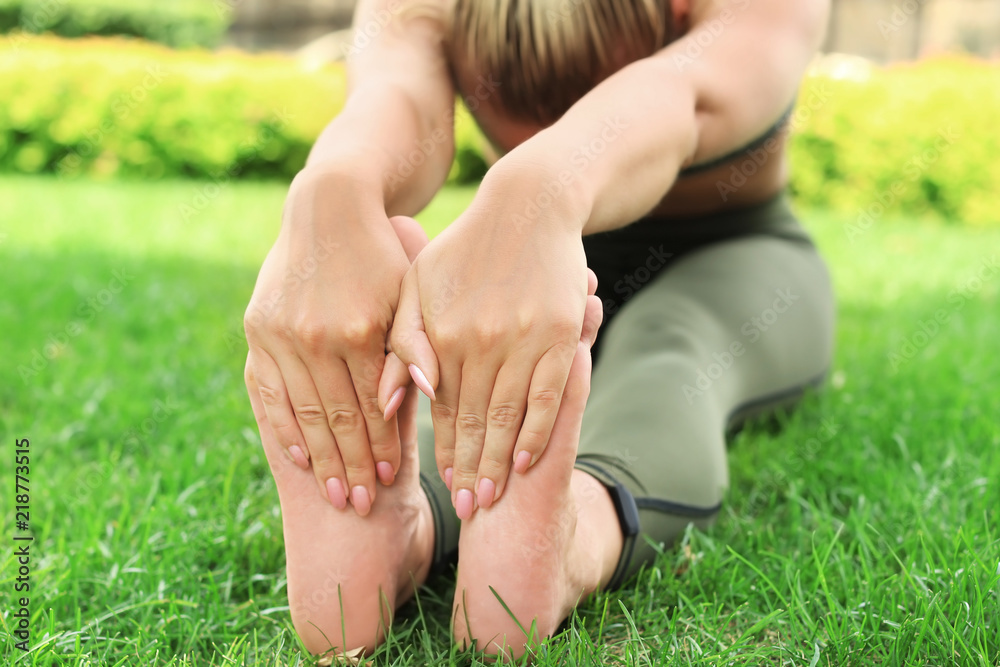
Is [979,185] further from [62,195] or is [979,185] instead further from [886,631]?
[62,195]

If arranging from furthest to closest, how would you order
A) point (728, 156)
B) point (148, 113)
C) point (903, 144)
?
point (148, 113)
point (903, 144)
point (728, 156)

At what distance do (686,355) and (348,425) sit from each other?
0.59 meters

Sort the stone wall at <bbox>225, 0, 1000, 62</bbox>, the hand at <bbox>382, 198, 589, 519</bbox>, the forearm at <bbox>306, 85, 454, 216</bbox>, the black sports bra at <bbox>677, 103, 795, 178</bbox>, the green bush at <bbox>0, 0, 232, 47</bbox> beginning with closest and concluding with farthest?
the hand at <bbox>382, 198, 589, 519</bbox> → the forearm at <bbox>306, 85, 454, 216</bbox> → the black sports bra at <bbox>677, 103, 795, 178</bbox> → the green bush at <bbox>0, 0, 232, 47</bbox> → the stone wall at <bbox>225, 0, 1000, 62</bbox>

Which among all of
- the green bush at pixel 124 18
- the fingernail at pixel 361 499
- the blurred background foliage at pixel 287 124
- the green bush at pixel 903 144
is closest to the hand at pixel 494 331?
the fingernail at pixel 361 499

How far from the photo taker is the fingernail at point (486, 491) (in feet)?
3.04

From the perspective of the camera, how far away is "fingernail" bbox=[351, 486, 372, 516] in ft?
3.19

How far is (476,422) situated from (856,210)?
17.4ft

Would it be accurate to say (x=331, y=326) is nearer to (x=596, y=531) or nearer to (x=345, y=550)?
(x=345, y=550)

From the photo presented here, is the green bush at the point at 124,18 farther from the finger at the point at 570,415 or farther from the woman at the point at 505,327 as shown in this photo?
the finger at the point at 570,415

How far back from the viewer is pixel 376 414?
3.15 feet

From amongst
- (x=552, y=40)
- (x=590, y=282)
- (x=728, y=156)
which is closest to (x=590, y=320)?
(x=590, y=282)

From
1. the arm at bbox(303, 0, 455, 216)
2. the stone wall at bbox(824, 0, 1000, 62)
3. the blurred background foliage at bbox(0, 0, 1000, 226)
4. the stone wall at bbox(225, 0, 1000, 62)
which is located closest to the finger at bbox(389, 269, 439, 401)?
the arm at bbox(303, 0, 455, 216)

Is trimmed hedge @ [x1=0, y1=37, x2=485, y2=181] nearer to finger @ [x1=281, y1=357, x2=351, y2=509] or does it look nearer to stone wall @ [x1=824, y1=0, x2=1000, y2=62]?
finger @ [x1=281, y1=357, x2=351, y2=509]

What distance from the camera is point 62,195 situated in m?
4.87
